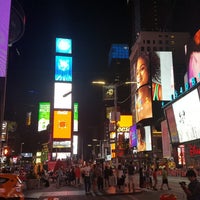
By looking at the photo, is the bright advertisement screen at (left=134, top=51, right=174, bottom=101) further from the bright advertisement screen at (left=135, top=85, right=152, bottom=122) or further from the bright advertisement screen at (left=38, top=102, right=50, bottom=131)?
the bright advertisement screen at (left=38, top=102, right=50, bottom=131)

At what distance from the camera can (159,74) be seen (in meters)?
86.1

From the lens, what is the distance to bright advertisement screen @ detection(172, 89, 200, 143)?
37.4 meters

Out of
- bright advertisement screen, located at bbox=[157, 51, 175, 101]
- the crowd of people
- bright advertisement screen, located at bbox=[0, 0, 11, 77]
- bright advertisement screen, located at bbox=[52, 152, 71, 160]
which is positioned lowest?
the crowd of people

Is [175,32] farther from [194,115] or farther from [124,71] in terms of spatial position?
[194,115]

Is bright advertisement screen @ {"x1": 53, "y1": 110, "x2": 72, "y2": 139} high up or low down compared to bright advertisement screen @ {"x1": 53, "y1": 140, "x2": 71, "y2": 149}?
up

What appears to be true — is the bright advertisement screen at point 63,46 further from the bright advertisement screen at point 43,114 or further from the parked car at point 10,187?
the parked car at point 10,187

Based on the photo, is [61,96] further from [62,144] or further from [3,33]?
[3,33]

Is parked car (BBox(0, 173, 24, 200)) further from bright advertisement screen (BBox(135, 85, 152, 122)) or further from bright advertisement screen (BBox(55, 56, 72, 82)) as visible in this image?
bright advertisement screen (BBox(135, 85, 152, 122))

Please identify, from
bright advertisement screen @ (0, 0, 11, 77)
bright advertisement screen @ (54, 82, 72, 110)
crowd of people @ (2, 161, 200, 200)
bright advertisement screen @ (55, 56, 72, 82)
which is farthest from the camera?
bright advertisement screen @ (55, 56, 72, 82)

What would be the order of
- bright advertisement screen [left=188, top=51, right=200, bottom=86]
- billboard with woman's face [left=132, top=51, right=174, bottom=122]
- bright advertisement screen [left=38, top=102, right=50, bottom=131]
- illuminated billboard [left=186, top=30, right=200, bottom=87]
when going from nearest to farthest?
→ bright advertisement screen [left=188, top=51, right=200, bottom=86] → illuminated billboard [left=186, top=30, right=200, bottom=87] → billboard with woman's face [left=132, top=51, right=174, bottom=122] → bright advertisement screen [left=38, top=102, right=50, bottom=131]

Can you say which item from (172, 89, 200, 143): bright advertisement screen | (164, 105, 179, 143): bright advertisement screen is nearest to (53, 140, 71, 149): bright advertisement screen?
(164, 105, 179, 143): bright advertisement screen

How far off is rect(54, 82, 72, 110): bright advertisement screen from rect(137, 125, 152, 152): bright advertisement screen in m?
42.1

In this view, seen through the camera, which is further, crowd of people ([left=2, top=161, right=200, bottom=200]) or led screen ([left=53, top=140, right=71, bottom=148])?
led screen ([left=53, top=140, right=71, bottom=148])

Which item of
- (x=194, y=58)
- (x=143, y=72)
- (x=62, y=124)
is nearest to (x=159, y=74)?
(x=143, y=72)
